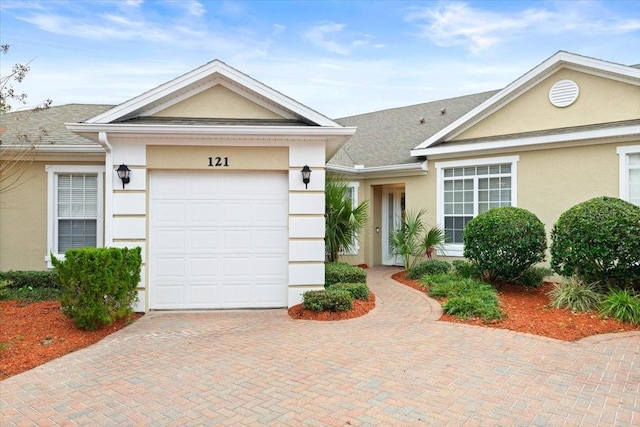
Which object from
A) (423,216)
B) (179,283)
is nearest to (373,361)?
(179,283)

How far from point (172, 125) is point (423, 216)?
8.07m

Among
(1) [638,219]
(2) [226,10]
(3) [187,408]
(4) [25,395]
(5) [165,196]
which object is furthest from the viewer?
(2) [226,10]

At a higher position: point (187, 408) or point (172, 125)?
point (172, 125)

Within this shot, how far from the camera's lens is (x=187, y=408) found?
4070 mm

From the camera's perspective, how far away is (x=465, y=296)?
320 inches

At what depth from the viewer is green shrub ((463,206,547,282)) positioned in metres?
8.93

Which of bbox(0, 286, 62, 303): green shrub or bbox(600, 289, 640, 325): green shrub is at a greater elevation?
bbox(600, 289, 640, 325): green shrub

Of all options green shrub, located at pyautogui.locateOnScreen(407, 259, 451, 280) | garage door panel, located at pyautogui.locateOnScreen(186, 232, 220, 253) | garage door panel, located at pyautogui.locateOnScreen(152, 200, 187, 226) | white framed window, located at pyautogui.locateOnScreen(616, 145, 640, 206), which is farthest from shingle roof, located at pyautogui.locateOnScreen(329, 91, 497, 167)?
garage door panel, located at pyautogui.locateOnScreen(152, 200, 187, 226)

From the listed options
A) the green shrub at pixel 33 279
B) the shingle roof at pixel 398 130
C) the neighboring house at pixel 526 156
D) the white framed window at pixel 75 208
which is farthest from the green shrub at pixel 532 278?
the green shrub at pixel 33 279

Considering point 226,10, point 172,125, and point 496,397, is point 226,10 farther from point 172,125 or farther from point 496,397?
point 496,397

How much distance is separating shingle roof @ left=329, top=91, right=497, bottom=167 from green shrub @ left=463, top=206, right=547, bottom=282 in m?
4.29

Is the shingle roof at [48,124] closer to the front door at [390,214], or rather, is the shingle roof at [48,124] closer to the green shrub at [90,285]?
the green shrub at [90,285]

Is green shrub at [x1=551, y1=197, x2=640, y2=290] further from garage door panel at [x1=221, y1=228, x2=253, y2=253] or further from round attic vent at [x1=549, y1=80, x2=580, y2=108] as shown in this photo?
garage door panel at [x1=221, y1=228, x2=253, y2=253]

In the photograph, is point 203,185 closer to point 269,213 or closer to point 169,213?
point 169,213
